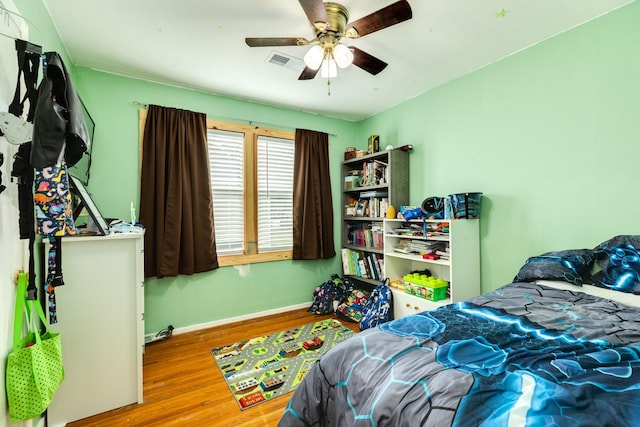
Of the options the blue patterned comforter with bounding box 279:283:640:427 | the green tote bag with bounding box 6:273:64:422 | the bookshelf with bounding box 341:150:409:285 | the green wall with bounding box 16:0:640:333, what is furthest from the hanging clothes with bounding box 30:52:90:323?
the bookshelf with bounding box 341:150:409:285

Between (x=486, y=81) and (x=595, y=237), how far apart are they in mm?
1486

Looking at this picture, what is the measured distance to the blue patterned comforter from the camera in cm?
67

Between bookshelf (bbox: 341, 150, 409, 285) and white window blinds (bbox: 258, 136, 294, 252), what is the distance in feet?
2.60

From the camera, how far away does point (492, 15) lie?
1.82 m

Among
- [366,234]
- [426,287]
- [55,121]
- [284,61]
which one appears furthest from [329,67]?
[366,234]

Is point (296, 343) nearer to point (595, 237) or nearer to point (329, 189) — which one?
point (329, 189)

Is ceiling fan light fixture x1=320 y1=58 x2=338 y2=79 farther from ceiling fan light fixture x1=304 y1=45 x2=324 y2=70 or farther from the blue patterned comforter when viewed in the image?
the blue patterned comforter

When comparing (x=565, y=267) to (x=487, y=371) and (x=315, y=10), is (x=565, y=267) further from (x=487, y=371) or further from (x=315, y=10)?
(x=315, y=10)

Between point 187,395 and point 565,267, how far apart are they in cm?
261

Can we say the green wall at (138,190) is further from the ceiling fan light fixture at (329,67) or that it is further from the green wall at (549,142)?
the green wall at (549,142)

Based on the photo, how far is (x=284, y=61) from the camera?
235cm

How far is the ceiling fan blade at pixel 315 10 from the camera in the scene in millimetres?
1332

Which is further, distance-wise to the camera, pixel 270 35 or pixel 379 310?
pixel 379 310

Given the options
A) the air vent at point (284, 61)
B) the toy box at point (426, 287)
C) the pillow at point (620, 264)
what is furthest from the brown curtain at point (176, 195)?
the pillow at point (620, 264)
